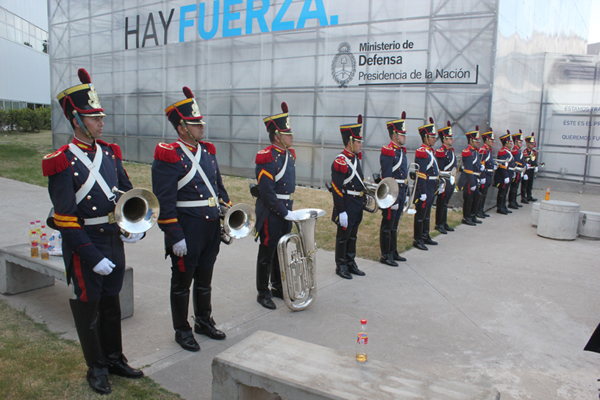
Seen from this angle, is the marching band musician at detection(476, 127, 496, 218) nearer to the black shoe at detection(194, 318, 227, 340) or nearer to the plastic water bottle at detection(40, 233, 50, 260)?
the black shoe at detection(194, 318, 227, 340)

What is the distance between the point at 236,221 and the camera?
4203 mm

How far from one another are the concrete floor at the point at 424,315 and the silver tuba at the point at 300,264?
18 centimetres

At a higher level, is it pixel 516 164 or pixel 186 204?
pixel 516 164

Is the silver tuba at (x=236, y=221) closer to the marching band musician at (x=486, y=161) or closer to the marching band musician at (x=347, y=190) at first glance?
the marching band musician at (x=347, y=190)

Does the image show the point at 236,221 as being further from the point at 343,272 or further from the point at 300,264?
the point at 343,272

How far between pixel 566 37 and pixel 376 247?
52.5 ft

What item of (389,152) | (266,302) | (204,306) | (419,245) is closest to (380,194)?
(389,152)

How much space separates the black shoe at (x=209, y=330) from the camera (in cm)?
427

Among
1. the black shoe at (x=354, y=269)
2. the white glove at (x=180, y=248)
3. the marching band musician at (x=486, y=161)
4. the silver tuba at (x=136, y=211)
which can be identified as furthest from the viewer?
the marching band musician at (x=486, y=161)

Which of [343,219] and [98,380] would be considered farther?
[343,219]

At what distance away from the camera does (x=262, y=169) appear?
4.96 meters

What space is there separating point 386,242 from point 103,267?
4.51 metres

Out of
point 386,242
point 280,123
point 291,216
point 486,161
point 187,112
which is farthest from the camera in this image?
point 486,161

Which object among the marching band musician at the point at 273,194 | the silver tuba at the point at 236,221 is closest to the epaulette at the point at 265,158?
the marching band musician at the point at 273,194
